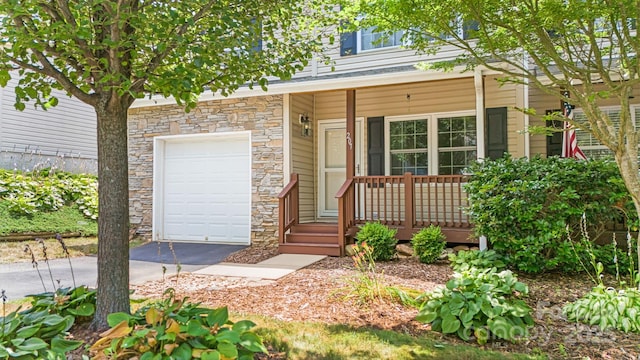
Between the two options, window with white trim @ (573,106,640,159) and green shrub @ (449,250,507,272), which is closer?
green shrub @ (449,250,507,272)

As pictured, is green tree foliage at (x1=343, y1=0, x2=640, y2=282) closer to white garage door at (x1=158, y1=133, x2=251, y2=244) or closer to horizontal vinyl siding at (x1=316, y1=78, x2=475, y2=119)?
horizontal vinyl siding at (x1=316, y1=78, x2=475, y2=119)

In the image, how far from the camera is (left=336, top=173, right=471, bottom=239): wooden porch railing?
7.35 m

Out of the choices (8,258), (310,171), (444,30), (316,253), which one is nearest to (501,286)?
(444,30)

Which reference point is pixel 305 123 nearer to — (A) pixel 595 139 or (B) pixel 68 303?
(A) pixel 595 139

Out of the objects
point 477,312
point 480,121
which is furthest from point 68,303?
point 480,121

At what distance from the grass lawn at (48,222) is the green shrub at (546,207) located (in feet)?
26.7

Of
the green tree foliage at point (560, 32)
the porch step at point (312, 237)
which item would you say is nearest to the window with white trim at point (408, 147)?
the porch step at point (312, 237)

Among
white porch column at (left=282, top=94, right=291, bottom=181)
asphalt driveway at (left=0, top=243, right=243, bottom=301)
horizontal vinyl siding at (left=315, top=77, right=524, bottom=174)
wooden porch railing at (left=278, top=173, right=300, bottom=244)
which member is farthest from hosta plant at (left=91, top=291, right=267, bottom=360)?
horizontal vinyl siding at (left=315, top=77, right=524, bottom=174)

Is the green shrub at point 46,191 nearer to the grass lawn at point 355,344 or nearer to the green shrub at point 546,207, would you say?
the grass lawn at point 355,344

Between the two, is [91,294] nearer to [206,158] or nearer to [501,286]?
[501,286]

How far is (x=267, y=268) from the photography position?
651 centimetres

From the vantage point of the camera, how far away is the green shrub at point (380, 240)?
679cm

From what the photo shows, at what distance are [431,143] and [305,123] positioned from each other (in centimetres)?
A: 250

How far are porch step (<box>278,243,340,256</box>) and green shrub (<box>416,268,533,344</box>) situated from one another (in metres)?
3.58
